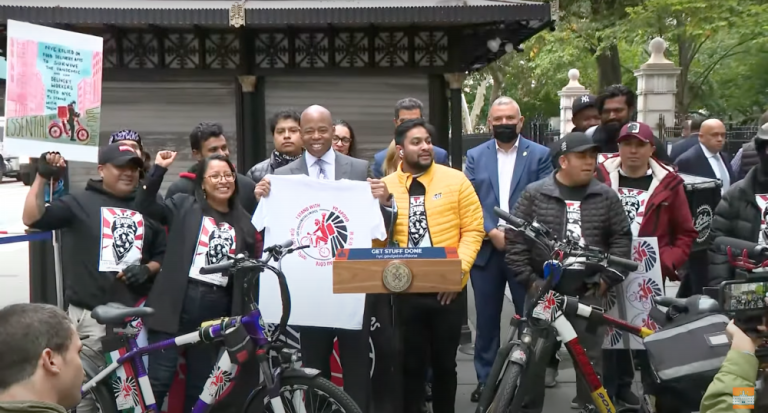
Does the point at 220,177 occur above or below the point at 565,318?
above

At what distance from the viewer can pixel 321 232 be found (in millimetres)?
4891

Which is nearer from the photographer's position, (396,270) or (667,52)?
(396,270)

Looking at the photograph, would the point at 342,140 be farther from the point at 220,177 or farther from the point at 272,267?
the point at 272,267

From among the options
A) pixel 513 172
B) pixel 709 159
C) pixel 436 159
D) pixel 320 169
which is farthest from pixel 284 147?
pixel 709 159

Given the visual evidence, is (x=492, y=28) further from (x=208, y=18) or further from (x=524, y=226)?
(x=524, y=226)

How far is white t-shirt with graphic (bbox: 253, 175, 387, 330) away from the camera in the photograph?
4.89 m

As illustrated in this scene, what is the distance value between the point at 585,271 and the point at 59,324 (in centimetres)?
330

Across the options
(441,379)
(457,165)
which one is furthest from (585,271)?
(457,165)

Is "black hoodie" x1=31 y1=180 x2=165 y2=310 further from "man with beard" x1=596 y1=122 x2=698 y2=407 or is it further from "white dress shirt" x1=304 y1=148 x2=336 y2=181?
"man with beard" x1=596 y1=122 x2=698 y2=407

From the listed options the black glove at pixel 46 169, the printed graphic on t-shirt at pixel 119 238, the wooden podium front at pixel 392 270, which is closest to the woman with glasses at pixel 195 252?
the printed graphic on t-shirt at pixel 119 238

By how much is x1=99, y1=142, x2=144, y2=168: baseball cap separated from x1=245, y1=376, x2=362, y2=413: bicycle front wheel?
1632mm

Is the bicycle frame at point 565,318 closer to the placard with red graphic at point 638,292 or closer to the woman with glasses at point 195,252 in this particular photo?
the placard with red graphic at point 638,292

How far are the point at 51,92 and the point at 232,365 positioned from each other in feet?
6.45

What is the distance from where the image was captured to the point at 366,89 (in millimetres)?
9008
